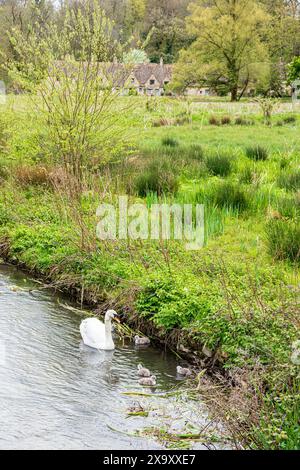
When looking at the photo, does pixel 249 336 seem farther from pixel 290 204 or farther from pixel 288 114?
pixel 288 114

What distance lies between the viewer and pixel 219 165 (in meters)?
16.0

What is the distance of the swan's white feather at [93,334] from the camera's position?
8625 millimetres

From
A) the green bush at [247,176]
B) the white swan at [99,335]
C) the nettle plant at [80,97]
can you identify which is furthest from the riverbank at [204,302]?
the green bush at [247,176]

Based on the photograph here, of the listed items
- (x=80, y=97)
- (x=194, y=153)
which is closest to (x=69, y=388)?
(x=80, y=97)

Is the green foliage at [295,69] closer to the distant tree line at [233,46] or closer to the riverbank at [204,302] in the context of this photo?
the distant tree line at [233,46]

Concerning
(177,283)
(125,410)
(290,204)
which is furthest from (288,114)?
(125,410)

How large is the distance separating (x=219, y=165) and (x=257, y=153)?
1.96 metres

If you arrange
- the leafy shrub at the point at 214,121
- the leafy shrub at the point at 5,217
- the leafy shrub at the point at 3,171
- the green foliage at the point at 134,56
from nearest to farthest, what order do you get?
the leafy shrub at the point at 5,217, the green foliage at the point at 134,56, the leafy shrub at the point at 3,171, the leafy shrub at the point at 214,121

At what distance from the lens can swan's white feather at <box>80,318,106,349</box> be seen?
862 centimetres

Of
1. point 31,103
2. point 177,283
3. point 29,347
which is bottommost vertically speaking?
point 29,347

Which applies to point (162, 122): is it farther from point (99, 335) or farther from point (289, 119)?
point (99, 335)

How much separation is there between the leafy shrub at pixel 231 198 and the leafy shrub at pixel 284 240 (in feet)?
6.40

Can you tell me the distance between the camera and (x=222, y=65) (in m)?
49.6

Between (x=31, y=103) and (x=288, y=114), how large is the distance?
18647 mm
